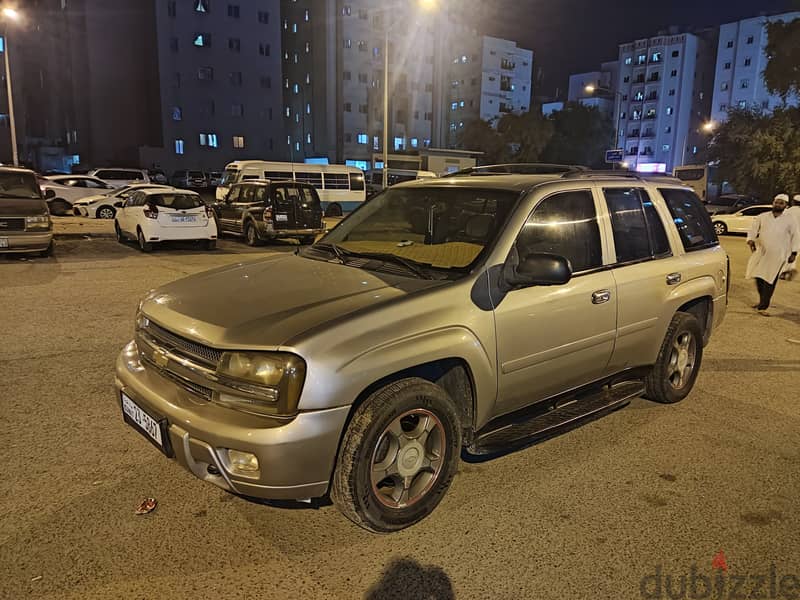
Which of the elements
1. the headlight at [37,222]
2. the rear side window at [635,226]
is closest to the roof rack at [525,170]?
the rear side window at [635,226]

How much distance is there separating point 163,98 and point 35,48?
74.7 feet

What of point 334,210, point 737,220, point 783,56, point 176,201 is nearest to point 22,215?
point 176,201

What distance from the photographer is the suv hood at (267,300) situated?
2881mm

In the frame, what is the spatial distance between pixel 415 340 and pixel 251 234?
1386cm

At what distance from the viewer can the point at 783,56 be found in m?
32.5

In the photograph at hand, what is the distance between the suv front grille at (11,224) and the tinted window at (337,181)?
16.8m

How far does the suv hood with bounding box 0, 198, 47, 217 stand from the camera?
36.6 feet

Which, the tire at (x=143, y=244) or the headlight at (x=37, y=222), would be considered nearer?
the headlight at (x=37, y=222)

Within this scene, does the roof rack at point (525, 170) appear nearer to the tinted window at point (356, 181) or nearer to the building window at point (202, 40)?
the tinted window at point (356, 181)

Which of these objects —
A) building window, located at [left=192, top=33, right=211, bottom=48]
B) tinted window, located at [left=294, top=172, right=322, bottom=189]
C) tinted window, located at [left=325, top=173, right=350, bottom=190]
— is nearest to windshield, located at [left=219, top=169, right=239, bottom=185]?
tinted window, located at [left=294, top=172, right=322, bottom=189]

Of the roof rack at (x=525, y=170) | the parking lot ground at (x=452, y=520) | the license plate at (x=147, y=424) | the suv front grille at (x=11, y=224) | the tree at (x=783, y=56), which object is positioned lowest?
the parking lot ground at (x=452, y=520)

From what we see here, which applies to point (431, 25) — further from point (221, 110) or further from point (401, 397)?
point (401, 397)

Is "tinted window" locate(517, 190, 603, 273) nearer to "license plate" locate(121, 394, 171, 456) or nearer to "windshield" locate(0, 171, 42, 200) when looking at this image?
"license plate" locate(121, 394, 171, 456)

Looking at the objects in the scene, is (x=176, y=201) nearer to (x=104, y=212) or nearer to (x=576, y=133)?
(x=104, y=212)
